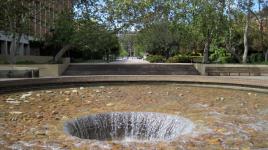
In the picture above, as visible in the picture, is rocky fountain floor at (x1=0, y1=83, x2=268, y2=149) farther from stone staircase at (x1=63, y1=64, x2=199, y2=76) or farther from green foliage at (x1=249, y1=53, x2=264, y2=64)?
green foliage at (x1=249, y1=53, x2=264, y2=64)

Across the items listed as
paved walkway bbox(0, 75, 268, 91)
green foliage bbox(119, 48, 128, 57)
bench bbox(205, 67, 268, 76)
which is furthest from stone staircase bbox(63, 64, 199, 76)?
green foliage bbox(119, 48, 128, 57)

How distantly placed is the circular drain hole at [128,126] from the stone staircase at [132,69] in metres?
18.8

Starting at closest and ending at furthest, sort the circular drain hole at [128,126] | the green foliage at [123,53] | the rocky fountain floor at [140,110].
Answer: the rocky fountain floor at [140,110], the circular drain hole at [128,126], the green foliage at [123,53]

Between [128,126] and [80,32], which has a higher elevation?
[80,32]

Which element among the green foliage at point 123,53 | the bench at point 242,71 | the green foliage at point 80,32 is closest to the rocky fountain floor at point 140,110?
the bench at point 242,71

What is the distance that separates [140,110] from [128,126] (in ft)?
4.30

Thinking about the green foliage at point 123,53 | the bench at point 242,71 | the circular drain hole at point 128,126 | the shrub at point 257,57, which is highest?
the green foliage at point 123,53

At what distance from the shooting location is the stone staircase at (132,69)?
28.7 metres

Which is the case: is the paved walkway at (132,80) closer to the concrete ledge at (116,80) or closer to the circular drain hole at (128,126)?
the concrete ledge at (116,80)

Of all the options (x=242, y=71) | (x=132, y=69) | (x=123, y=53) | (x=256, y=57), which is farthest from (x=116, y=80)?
(x=123, y=53)

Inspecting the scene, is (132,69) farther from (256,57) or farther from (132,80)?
(256,57)

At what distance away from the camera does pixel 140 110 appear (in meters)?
10.5

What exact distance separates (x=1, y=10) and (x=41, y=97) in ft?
60.6

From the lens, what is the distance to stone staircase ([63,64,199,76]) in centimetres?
2865
